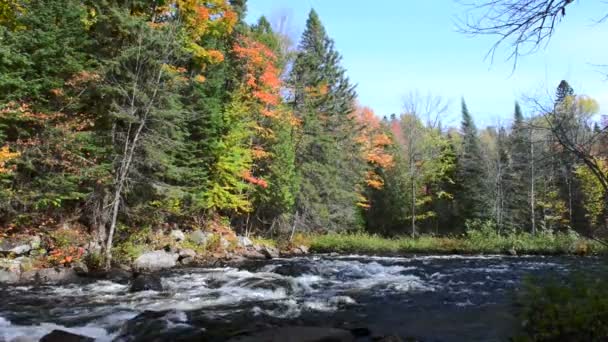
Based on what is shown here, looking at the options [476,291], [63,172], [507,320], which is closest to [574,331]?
[507,320]

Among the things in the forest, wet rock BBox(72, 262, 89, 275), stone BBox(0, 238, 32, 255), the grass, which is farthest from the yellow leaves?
the grass

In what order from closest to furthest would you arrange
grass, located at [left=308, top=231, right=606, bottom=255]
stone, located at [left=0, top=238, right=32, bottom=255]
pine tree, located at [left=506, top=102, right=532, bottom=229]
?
stone, located at [left=0, top=238, right=32, bottom=255] → grass, located at [left=308, top=231, right=606, bottom=255] → pine tree, located at [left=506, top=102, right=532, bottom=229]

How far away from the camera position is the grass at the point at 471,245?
22031 millimetres

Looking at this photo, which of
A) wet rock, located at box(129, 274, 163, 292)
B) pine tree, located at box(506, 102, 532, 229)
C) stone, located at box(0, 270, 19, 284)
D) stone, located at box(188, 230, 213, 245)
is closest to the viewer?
wet rock, located at box(129, 274, 163, 292)

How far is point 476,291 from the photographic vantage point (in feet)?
33.7

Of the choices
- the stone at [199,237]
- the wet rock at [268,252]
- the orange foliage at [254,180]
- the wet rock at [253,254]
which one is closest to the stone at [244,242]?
the wet rock at [268,252]

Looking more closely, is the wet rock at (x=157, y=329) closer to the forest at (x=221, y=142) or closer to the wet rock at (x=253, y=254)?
the forest at (x=221, y=142)

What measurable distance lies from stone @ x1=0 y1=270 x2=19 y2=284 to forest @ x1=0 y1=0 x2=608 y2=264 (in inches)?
85.0

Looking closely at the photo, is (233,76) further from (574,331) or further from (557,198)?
(557,198)

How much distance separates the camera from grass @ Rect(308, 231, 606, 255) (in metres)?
22.0

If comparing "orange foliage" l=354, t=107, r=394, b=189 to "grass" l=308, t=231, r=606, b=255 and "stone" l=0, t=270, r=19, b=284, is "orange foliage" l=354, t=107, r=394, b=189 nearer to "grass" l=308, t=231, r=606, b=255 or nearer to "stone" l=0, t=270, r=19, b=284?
"grass" l=308, t=231, r=606, b=255

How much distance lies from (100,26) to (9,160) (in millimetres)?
5906

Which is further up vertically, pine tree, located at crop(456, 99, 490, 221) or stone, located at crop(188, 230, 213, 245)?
pine tree, located at crop(456, 99, 490, 221)

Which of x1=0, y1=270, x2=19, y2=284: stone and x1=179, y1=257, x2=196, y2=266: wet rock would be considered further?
x1=179, y1=257, x2=196, y2=266: wet rock
